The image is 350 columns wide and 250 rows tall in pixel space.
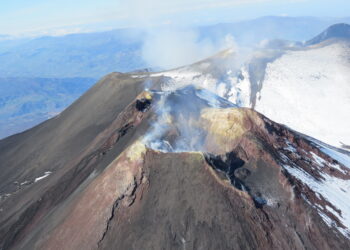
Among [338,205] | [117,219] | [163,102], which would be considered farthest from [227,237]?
[163,102]

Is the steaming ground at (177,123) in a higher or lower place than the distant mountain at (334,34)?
higher

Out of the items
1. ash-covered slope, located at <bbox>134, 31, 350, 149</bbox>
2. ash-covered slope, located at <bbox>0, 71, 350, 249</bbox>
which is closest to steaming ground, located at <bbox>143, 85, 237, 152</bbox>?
ash-covered slope, located at <bbox>0, 71, 350, 249</bbox>

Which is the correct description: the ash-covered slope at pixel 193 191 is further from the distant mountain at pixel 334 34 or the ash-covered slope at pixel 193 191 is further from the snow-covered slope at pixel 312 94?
the distant mountain at pixel 334 34

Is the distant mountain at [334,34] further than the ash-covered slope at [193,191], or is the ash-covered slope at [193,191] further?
the distant mountain at [334,34]

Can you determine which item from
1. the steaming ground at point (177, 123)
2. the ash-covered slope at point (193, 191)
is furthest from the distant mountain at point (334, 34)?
the ash-covered slope at point (193, 191)

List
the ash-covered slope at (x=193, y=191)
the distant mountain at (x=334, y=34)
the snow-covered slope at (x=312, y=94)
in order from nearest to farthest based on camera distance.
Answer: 1. the ash-covered slope at (x=193, y=191)
2. the snow-covered slope at (x=312, y=94)
3. the distant mountain at (x=334, y=34)

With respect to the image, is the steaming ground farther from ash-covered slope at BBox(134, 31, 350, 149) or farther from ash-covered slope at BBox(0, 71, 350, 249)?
ash-covered slope at BBox(134, 31, 350, 149)
